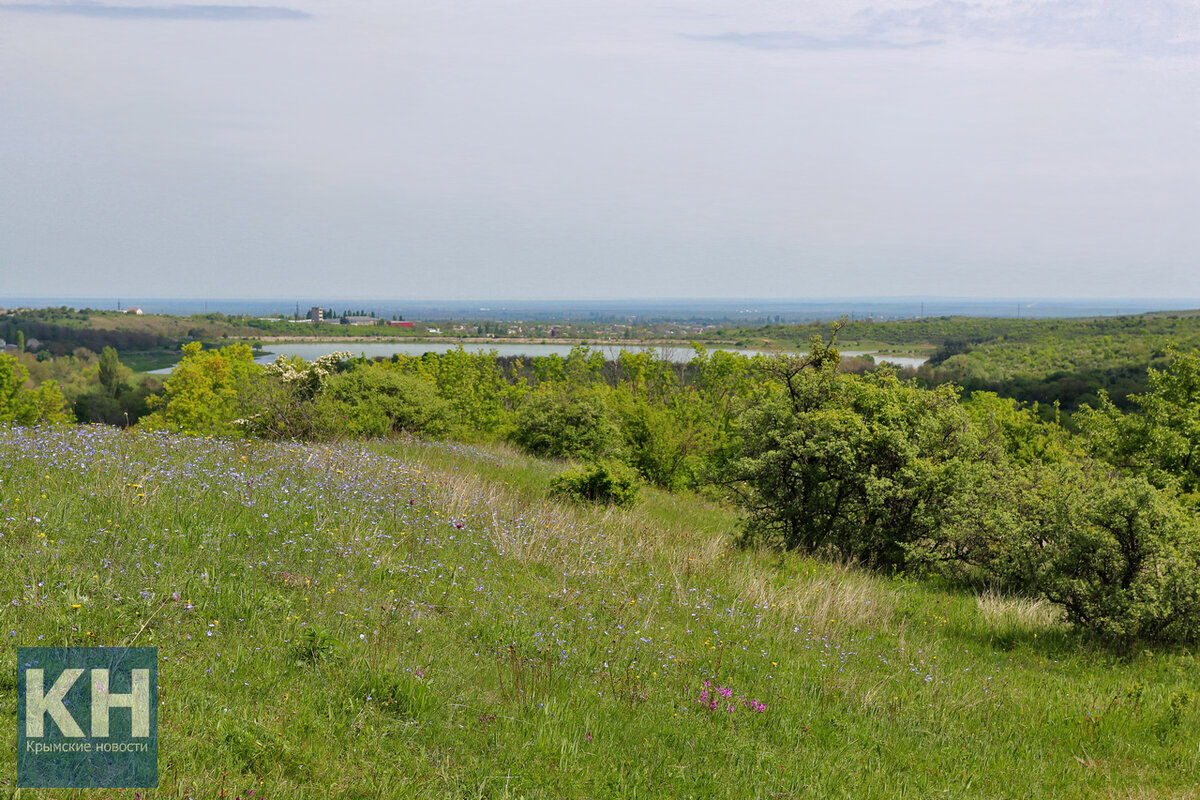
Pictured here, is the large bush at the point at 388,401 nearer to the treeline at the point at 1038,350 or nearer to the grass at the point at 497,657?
the grass at the point at 497,657

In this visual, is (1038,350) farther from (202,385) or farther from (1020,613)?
(1020,613)

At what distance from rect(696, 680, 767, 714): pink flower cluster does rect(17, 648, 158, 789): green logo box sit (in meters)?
3.89

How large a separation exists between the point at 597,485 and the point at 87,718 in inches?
427

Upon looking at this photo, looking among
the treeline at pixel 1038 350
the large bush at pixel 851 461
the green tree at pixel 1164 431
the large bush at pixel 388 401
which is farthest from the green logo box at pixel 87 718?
the treeline at pixel 1038 350

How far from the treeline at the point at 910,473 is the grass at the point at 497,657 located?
1.02 m

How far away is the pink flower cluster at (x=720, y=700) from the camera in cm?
583

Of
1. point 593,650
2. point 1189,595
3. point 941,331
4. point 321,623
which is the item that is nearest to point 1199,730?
point 1189,595

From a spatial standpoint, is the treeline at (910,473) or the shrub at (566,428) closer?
the treeline at (910,473)

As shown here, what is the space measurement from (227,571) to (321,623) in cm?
104

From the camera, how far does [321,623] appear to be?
5.62 m

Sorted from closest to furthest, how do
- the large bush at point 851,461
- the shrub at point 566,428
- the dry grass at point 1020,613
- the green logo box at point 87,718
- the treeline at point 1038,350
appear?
the green logo box at point 87,718, the dry grass at point 1020,613, the large bush at point 851,461, the shrub at point 566,428, the treeline at point 1038,350

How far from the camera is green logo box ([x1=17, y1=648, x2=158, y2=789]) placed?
3.62 m

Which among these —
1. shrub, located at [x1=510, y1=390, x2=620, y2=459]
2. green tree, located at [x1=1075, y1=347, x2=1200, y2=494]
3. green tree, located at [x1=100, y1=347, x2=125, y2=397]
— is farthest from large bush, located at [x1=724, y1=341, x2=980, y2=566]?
green tree, located at [x1=100, y1=347, x2=125, y2=397]

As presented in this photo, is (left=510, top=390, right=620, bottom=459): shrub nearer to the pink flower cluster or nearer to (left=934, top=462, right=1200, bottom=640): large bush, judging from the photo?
(left=934, top=462, right=1200, bottom=640): large bush
